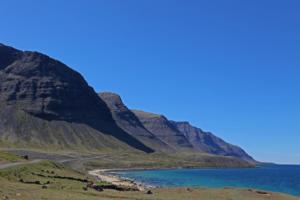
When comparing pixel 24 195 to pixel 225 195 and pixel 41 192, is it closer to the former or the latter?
pixel 41 192

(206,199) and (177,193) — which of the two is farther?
(177,193)

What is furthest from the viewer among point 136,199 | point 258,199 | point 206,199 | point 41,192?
point 258,199

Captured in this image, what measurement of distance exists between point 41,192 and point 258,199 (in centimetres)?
3375

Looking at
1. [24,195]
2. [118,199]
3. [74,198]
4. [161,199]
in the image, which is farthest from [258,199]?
[24,195]

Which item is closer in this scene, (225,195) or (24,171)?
(225,195)

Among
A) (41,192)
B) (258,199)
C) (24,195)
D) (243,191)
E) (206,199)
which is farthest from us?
(243,191)

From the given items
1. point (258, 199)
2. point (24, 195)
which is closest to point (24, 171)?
point (24, 195)

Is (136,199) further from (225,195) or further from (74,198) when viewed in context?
(225,195)

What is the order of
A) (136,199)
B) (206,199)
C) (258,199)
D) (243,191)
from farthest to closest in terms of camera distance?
(243,191) → (258,199) → (206,199) → (136,199)

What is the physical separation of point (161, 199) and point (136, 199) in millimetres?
3618

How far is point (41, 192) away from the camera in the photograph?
4988 cm

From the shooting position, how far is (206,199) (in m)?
59.8

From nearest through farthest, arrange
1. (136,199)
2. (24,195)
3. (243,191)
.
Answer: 1. (24,195)
2. (136,199)
3. (243,191)

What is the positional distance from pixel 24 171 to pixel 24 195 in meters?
35.3
